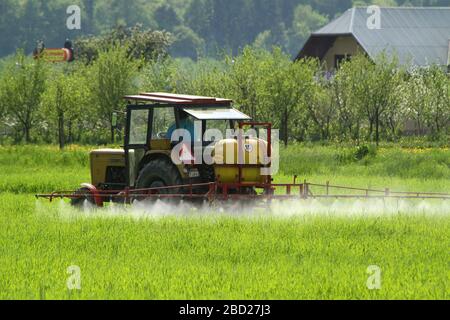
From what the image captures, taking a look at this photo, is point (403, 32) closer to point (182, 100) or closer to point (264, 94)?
point (264, 94)

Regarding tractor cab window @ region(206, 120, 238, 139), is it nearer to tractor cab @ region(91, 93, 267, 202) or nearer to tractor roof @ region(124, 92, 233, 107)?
tractor cab @ region(91, 93, 267, 202)

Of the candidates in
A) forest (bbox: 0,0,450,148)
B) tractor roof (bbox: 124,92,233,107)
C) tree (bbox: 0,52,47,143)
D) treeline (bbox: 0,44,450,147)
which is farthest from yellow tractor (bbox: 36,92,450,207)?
tree (bbox: 0,52,47,143)

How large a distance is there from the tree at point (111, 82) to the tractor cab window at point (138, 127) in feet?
118

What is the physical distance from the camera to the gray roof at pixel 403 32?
252 ft

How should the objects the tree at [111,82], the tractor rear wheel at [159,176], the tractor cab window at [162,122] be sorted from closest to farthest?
the tractor rear wheel at [159,176], the tractor cab window at [162,122], the tree at [111,82]

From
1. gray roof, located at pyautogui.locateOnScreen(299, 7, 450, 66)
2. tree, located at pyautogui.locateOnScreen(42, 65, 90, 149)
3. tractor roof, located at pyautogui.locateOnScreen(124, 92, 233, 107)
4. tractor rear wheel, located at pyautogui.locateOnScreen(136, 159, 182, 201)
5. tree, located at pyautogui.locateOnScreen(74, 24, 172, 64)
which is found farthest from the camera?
tree, located at pyautogui.locateOnScreen(74, 24, 172, 64)

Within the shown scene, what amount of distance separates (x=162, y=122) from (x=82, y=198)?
220 cm

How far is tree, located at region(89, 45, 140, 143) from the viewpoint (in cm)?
5728

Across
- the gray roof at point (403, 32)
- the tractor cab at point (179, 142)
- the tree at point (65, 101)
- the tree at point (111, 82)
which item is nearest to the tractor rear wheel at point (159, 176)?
the tractor cab at point (179, 142)

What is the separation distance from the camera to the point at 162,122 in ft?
65.6

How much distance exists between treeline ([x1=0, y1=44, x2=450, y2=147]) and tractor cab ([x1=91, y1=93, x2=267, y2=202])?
2809cm

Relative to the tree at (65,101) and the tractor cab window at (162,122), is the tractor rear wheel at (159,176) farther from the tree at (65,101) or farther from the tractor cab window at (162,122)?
the tree at (65,101)

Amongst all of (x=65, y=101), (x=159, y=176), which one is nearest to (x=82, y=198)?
(x=159, y=176)

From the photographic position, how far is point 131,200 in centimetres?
2014
